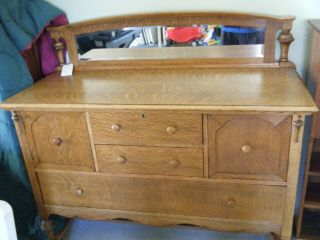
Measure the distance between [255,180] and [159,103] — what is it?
475mm

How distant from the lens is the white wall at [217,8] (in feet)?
4.87

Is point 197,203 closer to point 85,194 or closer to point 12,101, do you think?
point 85,194

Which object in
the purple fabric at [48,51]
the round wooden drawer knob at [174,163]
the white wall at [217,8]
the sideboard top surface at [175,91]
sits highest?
the white wall at [217,8]

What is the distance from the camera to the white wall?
1.48 metres

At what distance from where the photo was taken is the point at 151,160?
4.39 ft

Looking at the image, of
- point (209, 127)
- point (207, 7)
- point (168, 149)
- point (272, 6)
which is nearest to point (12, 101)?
point (168, 149)

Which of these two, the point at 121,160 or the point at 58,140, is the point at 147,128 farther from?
the point at 58,140

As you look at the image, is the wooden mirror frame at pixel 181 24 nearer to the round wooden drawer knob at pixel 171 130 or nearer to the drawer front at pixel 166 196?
the round wooden drawer knob at pixel 171 130

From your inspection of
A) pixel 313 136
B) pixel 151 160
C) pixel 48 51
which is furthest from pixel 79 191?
pixel 313 136

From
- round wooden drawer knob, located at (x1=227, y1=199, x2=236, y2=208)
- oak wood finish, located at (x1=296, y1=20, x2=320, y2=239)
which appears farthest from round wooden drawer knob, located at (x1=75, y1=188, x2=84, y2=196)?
oak wood finish, located at (x1=296, y1=20, x2=320, y2=239)

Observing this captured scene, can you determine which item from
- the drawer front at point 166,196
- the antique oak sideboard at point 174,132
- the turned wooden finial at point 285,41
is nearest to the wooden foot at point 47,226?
the antique oak sideboard at point 174,132

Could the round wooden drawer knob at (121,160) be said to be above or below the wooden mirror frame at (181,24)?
below

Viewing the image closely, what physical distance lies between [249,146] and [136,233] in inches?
35.8

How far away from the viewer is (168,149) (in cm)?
130
